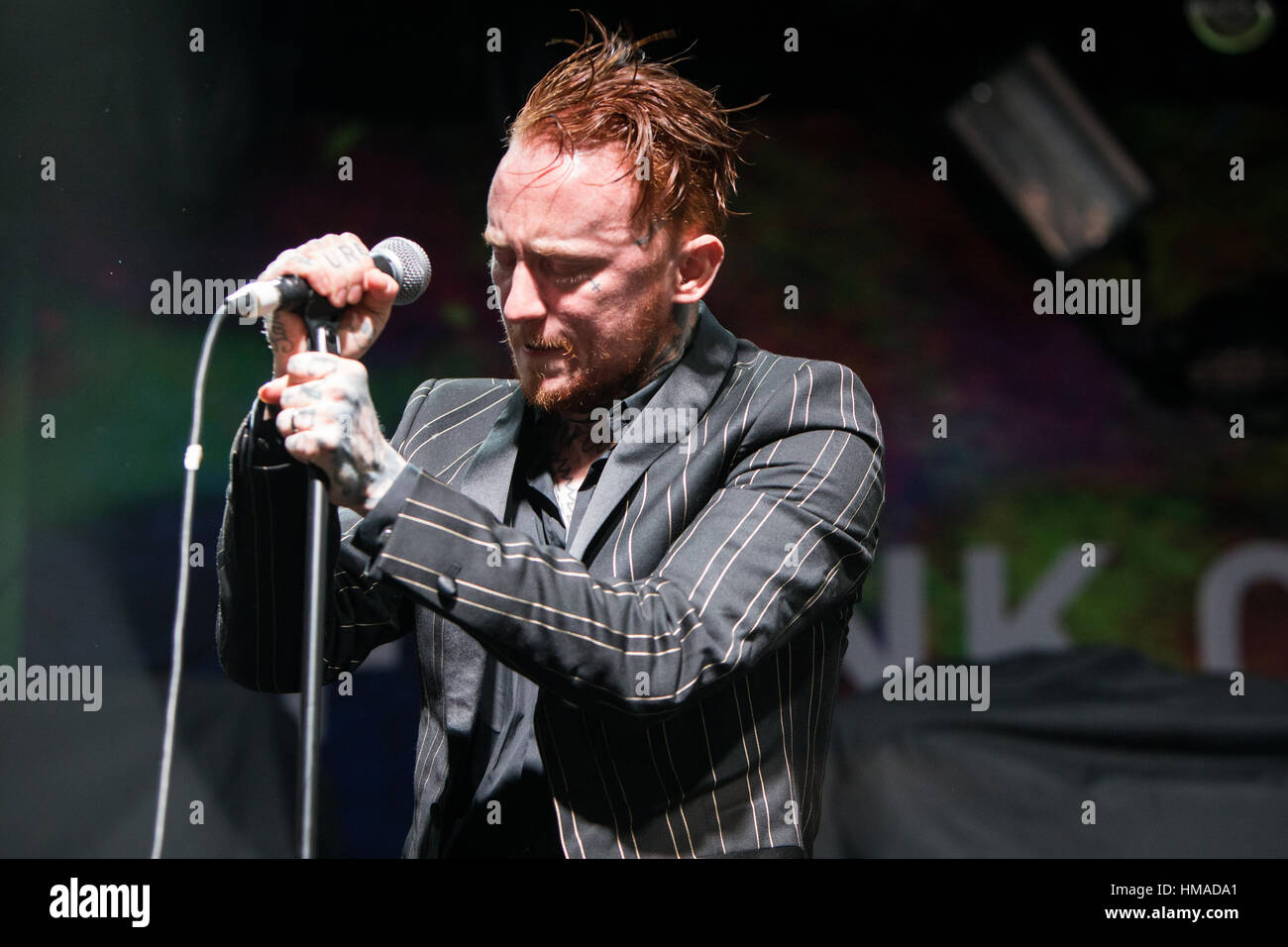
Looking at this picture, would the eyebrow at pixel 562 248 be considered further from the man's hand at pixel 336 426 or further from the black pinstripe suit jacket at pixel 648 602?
the man's hand at pixel 336 426

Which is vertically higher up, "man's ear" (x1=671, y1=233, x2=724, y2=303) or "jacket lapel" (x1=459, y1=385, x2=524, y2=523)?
"man's ear" (x1=671, y1=233, x2=724, y2=303)

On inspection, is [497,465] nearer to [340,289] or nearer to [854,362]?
[340,289]

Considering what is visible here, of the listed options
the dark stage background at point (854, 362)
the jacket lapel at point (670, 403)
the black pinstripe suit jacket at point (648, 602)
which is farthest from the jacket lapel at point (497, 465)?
the dark stage background at point (854, 362)

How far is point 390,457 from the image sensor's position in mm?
1251

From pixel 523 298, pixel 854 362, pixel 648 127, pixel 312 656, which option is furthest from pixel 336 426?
pixel 854 362

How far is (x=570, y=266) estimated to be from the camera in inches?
57.8

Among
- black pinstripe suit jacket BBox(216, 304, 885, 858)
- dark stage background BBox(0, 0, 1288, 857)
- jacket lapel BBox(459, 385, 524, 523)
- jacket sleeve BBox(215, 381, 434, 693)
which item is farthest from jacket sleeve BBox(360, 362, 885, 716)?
Result: dark stage background BBox(0, 0, 1288, 857)

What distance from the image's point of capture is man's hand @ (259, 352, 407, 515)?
3.86 feet

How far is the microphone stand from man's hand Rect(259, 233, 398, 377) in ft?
0.52

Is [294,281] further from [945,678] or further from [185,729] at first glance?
[945,678]

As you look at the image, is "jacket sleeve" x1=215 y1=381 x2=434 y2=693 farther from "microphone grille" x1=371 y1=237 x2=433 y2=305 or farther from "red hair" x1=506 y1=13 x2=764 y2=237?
"red hair" x1=506 y1=13 x2=764 y2=237

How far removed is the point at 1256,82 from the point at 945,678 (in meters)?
2.01
